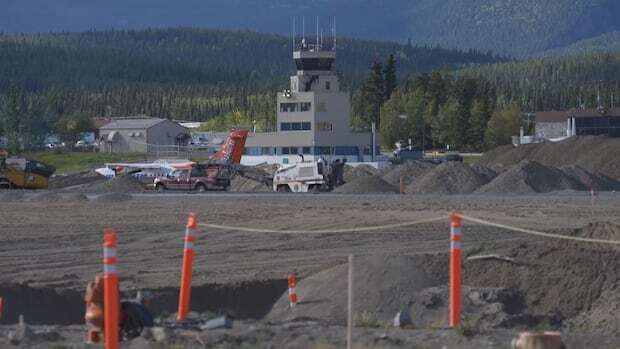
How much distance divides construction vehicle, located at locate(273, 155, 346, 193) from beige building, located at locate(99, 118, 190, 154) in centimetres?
7510

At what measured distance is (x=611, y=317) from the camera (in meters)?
18.7

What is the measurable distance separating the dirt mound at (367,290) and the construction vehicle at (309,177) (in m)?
44.6

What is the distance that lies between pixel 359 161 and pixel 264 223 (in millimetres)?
62889

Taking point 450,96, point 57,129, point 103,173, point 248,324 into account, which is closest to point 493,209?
point 248,324

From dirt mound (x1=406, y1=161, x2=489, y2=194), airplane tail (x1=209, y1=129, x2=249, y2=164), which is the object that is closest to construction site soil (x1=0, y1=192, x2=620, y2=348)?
dirt mound (x1=406, y1=161, x2=489, y2=194)

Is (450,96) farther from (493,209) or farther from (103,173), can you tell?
(493,209)

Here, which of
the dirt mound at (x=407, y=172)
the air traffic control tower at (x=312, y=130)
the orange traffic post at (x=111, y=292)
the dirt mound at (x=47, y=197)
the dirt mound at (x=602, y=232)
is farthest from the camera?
the air traffic control tower at (x=312, y=130)

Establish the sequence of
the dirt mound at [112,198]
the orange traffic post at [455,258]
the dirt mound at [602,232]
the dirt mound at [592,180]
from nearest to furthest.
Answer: the orange traffic post at [455,258] → the dirt mound at [602,232] → the dirt mound at [112,198] → the dirt mound at [592,180]

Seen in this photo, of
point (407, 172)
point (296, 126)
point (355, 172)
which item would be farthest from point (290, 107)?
point (407, 172)

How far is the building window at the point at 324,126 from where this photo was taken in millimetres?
99375

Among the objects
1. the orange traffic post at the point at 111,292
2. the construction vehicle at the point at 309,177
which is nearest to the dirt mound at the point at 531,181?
the construction vehicle at the point at 309,177

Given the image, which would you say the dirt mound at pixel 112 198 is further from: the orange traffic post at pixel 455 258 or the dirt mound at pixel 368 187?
the orange traffic post at pixel 455 258

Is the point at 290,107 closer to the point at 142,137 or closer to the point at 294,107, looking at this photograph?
the point at 294,107

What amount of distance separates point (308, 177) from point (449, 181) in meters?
7.75
